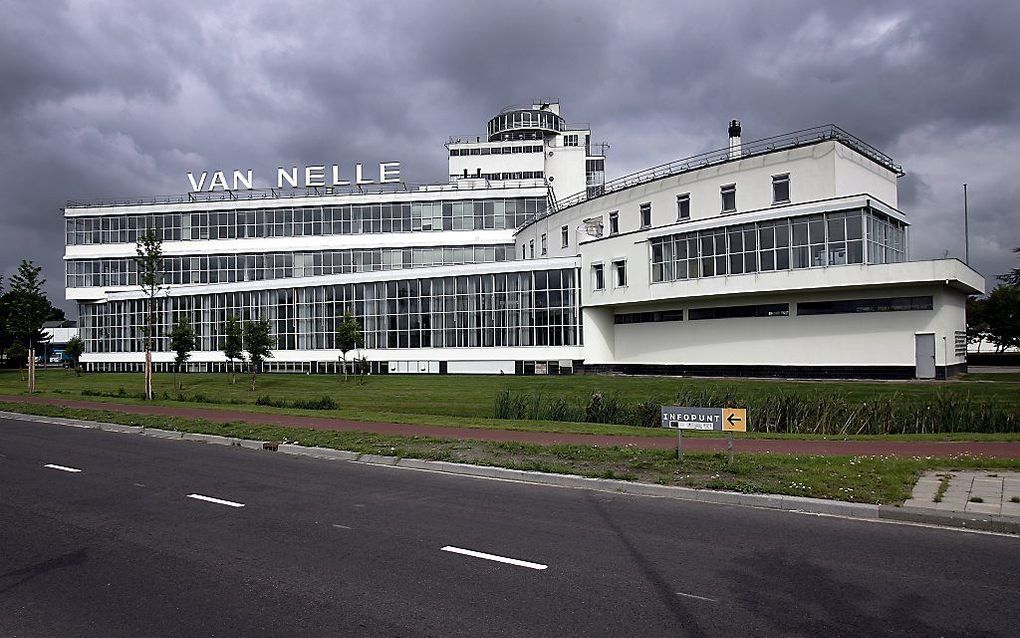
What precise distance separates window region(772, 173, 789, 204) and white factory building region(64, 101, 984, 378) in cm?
15

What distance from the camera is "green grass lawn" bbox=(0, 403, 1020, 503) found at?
428 inches

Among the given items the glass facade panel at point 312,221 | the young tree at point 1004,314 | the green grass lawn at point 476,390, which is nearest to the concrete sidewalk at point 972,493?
the green grass lawn at point 476,390

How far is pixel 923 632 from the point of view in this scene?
5531 millimetres

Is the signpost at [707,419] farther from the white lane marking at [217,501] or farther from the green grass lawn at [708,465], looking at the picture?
the white lane marking at [217,501]

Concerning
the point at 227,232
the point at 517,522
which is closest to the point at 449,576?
the point at 517,522

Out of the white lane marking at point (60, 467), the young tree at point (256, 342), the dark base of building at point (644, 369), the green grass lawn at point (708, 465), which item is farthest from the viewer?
the young tree at point (256, 342)

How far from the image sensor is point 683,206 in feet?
150

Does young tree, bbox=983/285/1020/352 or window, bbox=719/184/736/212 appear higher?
window, bbox=719/184/736/212

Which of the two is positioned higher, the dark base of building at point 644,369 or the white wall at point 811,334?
the white wall at point 811,334

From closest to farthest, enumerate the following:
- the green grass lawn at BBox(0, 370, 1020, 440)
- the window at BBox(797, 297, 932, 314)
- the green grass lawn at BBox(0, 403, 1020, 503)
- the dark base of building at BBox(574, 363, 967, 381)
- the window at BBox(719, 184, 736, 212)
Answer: the green grass lawn at BBox(0, 403, 1020, 503) → the green grass lawn at BBox(0, 370, 1020, 440) → the window at BBox(797, 297, 932, 314) → the dark base of building at BBox(574, 363, 967, 381) → the window at BBox(719, 184, 736, 212)

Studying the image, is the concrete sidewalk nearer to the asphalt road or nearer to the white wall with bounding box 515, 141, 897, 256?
the asphalt road

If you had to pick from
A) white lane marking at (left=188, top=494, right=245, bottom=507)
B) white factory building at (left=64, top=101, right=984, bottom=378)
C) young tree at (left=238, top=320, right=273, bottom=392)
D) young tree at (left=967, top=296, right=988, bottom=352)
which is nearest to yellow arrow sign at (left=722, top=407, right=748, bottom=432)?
white lane marking at (left=188, top=494, right=245, bottom=507)

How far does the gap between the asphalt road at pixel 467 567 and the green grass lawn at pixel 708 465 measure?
1060 millimetres

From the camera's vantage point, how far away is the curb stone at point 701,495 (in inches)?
356
